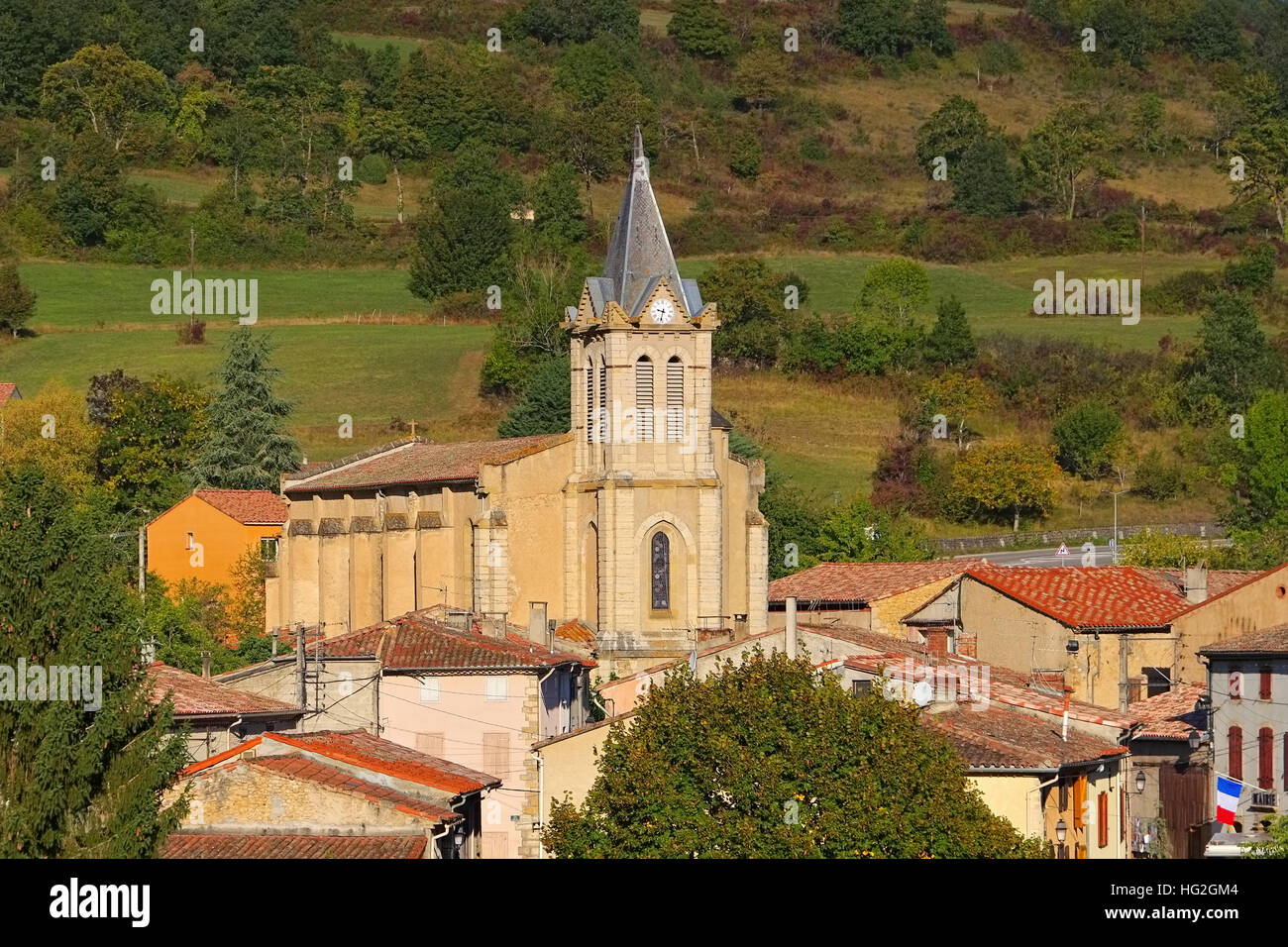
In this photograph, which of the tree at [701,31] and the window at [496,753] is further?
the tree at [701,31]

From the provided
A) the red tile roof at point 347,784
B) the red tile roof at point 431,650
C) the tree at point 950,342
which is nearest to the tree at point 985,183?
the tree at point 950,342

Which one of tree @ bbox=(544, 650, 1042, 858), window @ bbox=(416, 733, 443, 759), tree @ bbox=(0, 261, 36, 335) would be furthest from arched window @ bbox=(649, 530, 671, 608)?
tree @ bbox=(0, 261, 36, 335)

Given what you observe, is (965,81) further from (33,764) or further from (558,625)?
(33,764)

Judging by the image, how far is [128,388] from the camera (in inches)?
3740

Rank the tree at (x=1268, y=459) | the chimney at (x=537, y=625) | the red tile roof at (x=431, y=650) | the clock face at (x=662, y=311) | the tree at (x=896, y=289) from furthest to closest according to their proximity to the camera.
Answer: the tree at (x=896, y=289)
the tree at (x=1268, y=459)
the clock face at (x=662, y=311)
the chimney at (x=537, y=625)
the red tile roof at (x=431, y=650)

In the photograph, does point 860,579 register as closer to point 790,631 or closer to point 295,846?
point 790,631

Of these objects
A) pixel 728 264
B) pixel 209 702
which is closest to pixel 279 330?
pixel 728 264

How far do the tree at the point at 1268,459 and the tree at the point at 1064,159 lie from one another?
169ft

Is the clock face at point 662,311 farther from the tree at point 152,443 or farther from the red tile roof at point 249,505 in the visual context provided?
the tree at point 152,443

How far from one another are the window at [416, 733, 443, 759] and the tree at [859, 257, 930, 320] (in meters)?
71.4

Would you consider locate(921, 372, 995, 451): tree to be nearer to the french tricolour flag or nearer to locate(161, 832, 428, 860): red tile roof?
the french tricolour flag

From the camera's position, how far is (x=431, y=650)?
49844mm

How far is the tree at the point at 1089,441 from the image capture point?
10250cm

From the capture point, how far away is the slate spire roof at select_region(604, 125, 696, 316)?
67.0 meters
